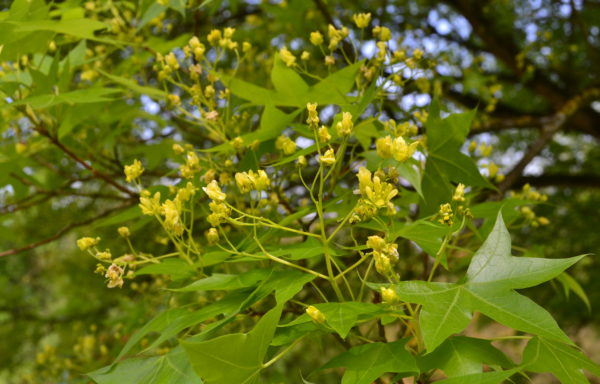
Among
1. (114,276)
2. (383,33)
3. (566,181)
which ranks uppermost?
(383,33)

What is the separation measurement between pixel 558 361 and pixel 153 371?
528mm

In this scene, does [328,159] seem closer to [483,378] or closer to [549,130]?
[483,378]

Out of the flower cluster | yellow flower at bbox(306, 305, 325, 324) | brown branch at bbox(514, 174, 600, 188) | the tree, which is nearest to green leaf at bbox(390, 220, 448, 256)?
the tree

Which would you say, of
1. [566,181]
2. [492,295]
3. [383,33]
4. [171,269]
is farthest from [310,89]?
[566,181]

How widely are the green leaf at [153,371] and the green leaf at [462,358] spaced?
0.30 metres

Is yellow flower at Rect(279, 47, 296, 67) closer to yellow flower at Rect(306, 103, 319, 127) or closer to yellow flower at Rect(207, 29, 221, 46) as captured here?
yellow flower at Rect(207, 29, 221, 46)

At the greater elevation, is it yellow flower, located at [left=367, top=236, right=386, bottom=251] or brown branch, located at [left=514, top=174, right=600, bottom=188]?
yellow flower, located at [left=367, top=236, right=386, bottom=251]

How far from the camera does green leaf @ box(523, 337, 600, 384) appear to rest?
759 millimetres

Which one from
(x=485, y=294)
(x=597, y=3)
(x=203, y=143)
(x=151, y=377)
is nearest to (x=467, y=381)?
(x=485, y=294)

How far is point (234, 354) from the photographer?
0.69 metres

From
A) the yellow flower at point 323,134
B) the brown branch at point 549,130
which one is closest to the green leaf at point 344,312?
the yellow flower at point 323,134

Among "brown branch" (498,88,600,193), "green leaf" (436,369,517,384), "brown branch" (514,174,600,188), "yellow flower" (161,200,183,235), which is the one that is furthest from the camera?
"brown branch" (514,174,600,188)

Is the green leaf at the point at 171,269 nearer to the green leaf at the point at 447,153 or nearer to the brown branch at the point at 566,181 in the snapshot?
the green leaf at the point at 447,153

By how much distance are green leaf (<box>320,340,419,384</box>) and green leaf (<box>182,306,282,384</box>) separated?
0.12 m
